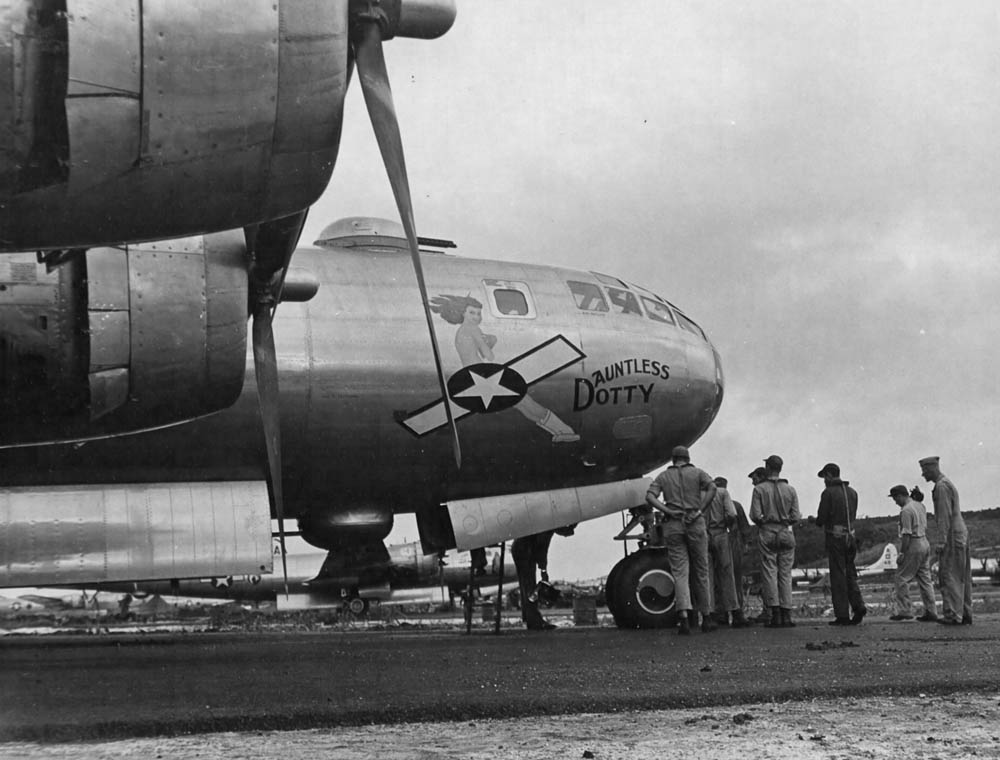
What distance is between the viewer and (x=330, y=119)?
3914 millimetres

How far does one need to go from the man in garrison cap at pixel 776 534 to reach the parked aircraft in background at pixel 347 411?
1401mm

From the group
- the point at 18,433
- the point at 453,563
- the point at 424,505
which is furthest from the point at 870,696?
the point at 453,563

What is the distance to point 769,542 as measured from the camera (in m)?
13.0

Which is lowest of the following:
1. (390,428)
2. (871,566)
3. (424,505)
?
(871,566)

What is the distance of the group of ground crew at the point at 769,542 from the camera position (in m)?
11.9

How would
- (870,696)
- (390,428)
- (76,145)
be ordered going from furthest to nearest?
(390,428) < (870,696) < (76,145)

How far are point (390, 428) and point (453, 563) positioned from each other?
27114 mm

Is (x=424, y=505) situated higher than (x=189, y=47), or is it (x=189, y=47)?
(x=189, y=47)

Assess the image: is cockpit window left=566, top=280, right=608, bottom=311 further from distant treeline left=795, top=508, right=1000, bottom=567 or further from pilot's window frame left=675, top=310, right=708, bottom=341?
distant treeline left=795, top=508, right=1000, bottom=567

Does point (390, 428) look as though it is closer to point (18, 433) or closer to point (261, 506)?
point (261, 506)

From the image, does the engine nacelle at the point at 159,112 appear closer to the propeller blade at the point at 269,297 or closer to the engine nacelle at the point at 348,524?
the propeller blade at the point at 269,297

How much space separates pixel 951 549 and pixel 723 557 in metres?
2.56

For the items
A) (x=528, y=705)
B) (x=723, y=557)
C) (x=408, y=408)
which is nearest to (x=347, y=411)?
(x=408, y=408)

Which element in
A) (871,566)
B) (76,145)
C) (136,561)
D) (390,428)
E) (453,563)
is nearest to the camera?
(76,145)
